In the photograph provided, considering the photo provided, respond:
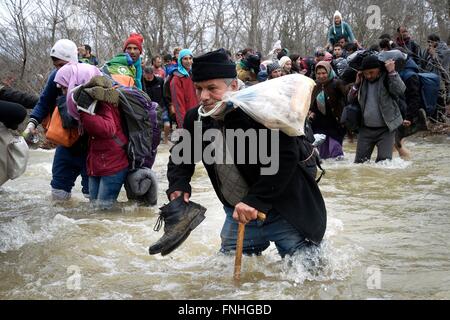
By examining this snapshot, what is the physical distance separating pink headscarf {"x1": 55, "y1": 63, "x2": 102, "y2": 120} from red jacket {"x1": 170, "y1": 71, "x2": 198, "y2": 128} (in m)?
3.56

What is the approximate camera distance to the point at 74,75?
17.1 feet

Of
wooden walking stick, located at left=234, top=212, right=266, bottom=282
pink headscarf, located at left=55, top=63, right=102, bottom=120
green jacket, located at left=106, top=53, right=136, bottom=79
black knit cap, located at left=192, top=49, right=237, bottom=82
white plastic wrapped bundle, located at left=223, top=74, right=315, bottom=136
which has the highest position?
green jacket, located at left=106, top=53, right=136, bottom=79

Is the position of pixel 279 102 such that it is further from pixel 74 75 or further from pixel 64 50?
pixel 64 50

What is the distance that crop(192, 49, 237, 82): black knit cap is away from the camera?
10.4ft

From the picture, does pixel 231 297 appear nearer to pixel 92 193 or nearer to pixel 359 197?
pixel 92 193

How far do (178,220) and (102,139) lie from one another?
2.13m

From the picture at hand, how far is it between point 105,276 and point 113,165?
182 centimetres

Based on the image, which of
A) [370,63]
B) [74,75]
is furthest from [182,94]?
[74,75]

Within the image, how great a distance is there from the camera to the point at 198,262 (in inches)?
152

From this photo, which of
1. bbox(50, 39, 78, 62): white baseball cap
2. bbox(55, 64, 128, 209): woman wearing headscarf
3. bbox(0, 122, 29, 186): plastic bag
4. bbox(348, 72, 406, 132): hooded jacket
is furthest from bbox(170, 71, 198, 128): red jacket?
bbox(0, 122, 29, 186): plastic bag

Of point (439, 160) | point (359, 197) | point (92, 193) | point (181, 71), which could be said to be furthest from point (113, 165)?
point (439, 160)

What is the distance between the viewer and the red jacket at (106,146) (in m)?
5.05

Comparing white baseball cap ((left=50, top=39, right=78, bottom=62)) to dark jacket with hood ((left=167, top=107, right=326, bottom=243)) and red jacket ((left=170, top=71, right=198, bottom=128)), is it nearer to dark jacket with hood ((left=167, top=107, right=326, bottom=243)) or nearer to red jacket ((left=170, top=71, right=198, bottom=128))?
dark jacket with hood ((left=167, top=107, right=326, bottom=243))

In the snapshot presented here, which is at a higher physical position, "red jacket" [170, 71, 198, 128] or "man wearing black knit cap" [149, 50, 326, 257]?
"red jacket" [170, 71, 198, 128]
